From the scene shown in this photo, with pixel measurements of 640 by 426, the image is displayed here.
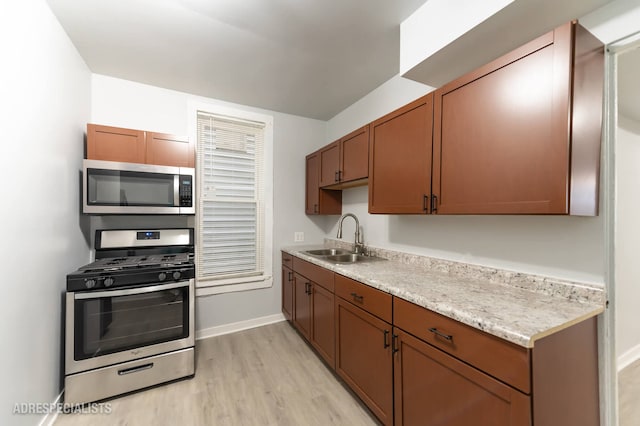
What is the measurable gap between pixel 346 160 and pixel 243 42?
125 cm

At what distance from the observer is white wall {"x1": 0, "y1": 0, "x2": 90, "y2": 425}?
4.06ft

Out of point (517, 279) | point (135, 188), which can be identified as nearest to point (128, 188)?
point (135, 188)

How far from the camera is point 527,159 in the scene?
3.63ft

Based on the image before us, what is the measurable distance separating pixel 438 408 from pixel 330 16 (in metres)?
2.28

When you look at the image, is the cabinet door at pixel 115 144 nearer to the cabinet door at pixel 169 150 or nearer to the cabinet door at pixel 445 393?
the cabinet door at pixel 169 150

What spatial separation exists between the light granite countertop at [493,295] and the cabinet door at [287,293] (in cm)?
112

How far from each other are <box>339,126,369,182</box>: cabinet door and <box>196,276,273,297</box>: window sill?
5.16 ft

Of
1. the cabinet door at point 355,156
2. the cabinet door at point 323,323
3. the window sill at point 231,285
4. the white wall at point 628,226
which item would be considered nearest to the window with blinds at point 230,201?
the window sill at point 231,285

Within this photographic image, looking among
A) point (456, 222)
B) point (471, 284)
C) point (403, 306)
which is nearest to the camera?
point (403, 306)

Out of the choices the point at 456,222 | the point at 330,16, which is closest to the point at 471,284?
the point at 456,222

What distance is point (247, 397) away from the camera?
1824mm

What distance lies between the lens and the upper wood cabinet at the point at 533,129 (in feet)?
3.26

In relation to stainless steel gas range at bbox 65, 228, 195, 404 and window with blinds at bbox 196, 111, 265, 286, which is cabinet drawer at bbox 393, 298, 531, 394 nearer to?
stainless steel gas range at bbox 65, 228, 195, 404

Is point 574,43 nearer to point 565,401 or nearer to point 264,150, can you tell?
point 565,401
